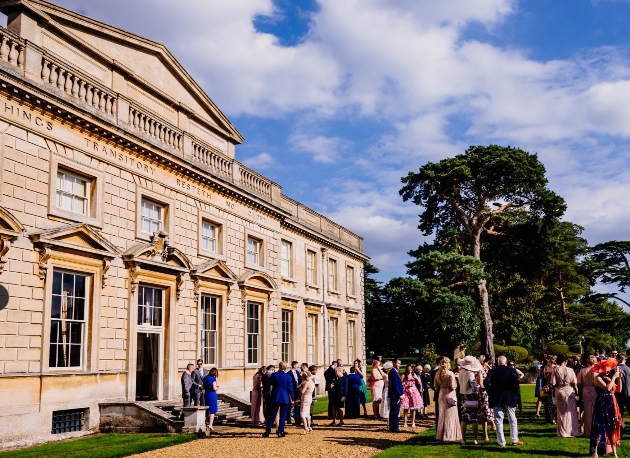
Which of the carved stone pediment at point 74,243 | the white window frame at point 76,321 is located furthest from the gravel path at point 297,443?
the carved stone pediment at point 74,243

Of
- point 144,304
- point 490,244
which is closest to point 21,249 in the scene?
point 144,304

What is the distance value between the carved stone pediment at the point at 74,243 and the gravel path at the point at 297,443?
4836 mm

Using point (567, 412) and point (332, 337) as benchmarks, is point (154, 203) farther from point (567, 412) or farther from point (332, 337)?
point (332, 337)

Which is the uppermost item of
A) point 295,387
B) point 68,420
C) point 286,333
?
point 286,333

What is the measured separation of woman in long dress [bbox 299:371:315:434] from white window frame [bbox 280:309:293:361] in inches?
405

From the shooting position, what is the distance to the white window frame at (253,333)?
23.3 m

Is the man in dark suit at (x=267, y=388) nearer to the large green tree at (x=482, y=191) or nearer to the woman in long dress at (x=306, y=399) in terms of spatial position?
the woman in long dress at (x=306, y=399)

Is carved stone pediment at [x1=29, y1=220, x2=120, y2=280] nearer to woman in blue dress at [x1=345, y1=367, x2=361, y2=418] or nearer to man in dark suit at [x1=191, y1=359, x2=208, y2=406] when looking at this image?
man in dark suit at [x1=191, y1=359, x2=208, y2=406]

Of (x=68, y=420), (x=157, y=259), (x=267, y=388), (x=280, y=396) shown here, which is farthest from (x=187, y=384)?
(x=157, y=259)

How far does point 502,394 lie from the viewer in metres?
12.5

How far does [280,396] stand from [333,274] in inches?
700

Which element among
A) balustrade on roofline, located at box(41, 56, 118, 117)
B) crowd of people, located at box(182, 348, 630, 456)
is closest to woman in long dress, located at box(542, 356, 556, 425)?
crowd of people, located at box(182, 348, 630, 456)

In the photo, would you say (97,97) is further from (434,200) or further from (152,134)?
(434,200)

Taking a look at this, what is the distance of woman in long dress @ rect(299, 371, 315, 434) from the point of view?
15.6 metres
